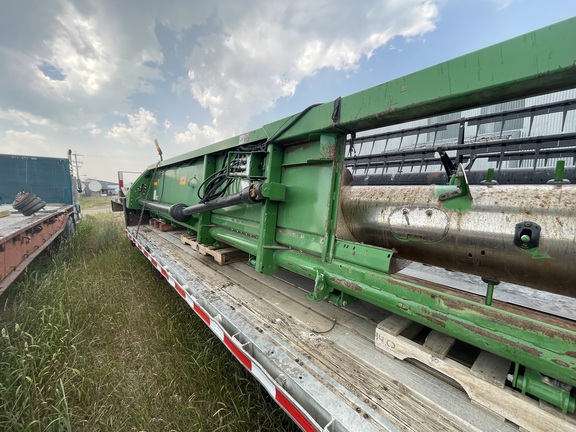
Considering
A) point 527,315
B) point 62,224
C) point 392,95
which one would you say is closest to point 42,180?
point 62,224

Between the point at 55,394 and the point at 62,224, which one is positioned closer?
the point at 55,394

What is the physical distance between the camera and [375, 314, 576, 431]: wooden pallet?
884mm

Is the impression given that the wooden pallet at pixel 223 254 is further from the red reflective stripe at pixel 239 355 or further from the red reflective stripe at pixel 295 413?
the red reflective stripe at pixel 295 413

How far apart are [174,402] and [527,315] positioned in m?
2.15

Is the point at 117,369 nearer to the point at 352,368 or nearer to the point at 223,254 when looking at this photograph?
the point at 223,254

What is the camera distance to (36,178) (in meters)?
6.47

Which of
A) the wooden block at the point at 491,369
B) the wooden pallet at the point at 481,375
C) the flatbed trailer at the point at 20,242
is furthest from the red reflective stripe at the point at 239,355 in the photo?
the flatbed trailer at the point at 20,242

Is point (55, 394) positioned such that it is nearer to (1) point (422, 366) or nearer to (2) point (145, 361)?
(2) point (145, 361)

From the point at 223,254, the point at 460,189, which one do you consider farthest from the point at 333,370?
the point at 223,254

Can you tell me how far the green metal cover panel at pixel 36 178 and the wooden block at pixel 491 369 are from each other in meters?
9.01

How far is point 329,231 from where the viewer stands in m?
1.57

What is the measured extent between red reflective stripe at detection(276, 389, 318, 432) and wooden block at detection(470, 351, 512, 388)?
714 mm

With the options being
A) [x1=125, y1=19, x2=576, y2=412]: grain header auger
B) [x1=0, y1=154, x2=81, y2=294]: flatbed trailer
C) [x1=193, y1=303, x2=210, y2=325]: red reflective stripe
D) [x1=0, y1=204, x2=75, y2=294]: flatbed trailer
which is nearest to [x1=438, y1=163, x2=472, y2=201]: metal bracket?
[x1=125, y1=19, x2=576, y2=412]: grain header auger

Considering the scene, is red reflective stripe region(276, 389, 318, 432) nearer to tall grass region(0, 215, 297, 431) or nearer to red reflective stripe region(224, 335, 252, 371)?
red reflective stripe region(224, 335, 252, 371)
